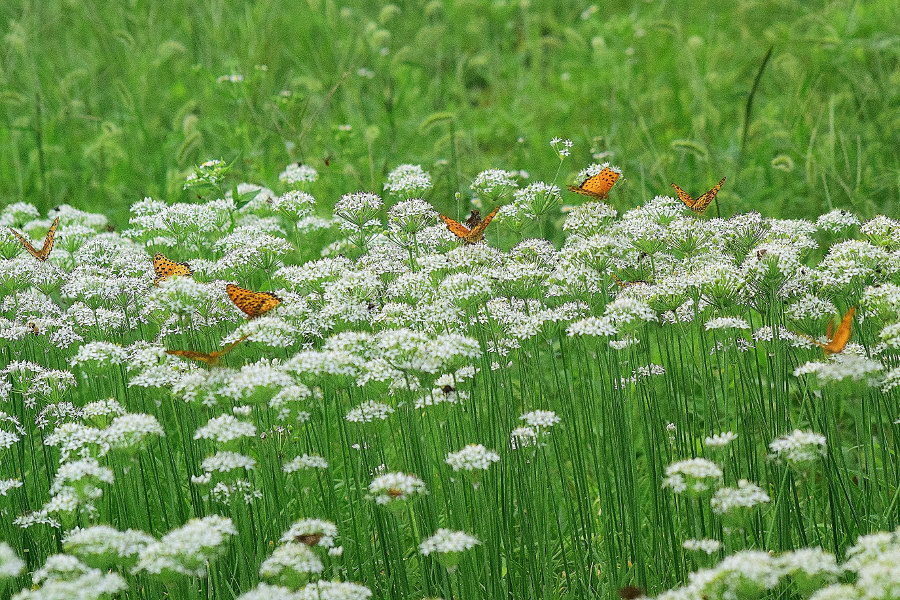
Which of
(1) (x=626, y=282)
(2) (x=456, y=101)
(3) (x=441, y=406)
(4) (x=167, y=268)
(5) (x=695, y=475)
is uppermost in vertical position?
(2) (x=456, y=101)

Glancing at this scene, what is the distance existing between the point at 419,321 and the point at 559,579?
1.41m

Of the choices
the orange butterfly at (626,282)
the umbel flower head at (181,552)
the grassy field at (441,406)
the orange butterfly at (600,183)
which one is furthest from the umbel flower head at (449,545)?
the orange butterfly at (600,183)

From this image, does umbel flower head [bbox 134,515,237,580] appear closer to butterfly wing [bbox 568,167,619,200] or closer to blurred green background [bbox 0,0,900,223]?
butterfly wing [bbox 568,167,619,200]

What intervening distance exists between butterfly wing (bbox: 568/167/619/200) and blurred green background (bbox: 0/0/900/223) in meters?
1.81

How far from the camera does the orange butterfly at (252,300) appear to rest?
160 inches

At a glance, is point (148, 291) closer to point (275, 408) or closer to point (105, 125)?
point (275, 408)

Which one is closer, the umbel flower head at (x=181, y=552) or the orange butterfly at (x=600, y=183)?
the umbel flower head at (x=181, y=552)

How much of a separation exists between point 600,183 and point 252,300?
2097mm

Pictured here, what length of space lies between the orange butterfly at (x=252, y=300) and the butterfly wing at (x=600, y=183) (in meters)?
1.84

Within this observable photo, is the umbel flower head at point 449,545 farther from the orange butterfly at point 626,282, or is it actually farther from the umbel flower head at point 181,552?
the orange butterfly at point 626,282

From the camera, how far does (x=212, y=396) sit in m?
3.48

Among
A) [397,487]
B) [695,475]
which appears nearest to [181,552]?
[397,487]

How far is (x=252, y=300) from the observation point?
4.10m

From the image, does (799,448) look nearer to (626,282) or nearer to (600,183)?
(626,282)
